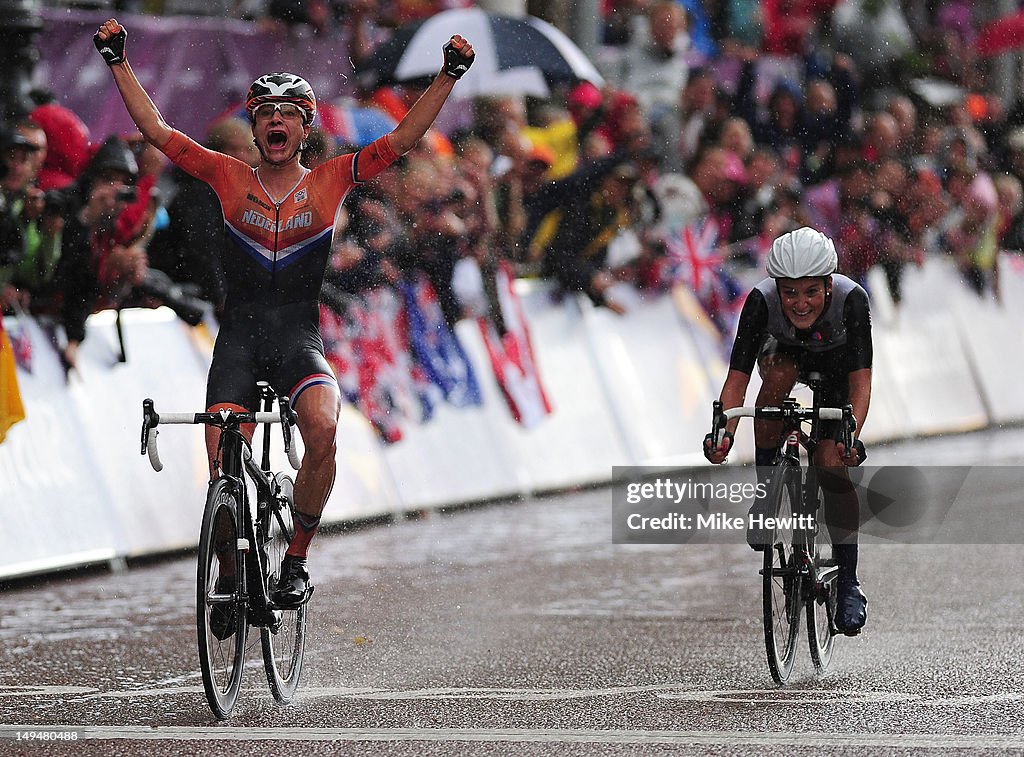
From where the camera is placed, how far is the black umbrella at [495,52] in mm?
15039

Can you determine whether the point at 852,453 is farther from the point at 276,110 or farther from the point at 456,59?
the point at 276,110

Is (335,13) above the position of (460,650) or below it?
above

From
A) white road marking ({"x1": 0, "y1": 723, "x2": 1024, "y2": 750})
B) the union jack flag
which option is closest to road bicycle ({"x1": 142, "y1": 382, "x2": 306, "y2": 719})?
white road marking ({"x1": 0, "y1": 723, "x2": 1024, "y2": 750})

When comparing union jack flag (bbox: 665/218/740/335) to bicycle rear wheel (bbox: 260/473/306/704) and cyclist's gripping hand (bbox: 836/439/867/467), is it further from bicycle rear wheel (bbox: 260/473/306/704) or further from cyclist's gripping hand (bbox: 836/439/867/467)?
bicycle rear wheel (bbox: 260/473/306/704)

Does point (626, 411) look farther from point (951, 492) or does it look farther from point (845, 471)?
point (845, 471)

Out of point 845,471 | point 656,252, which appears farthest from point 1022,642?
point 656,252

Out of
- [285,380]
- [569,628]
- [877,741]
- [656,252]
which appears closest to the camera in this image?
[877,741]

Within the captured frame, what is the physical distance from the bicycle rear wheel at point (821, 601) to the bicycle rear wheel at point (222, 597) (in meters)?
2.24

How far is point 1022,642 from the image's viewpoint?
9203 millimetres

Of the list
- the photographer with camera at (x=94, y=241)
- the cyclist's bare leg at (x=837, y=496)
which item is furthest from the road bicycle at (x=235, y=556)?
the photographer with camera at (x=94, y=241)

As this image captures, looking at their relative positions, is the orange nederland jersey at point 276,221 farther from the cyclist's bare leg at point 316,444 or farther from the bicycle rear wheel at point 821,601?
the bicycle rear wheel at point 821,601

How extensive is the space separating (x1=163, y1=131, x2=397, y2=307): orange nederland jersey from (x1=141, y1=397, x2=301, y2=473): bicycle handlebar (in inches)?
21.9

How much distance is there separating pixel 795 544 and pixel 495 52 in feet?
25.2

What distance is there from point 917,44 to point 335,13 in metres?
11.0
